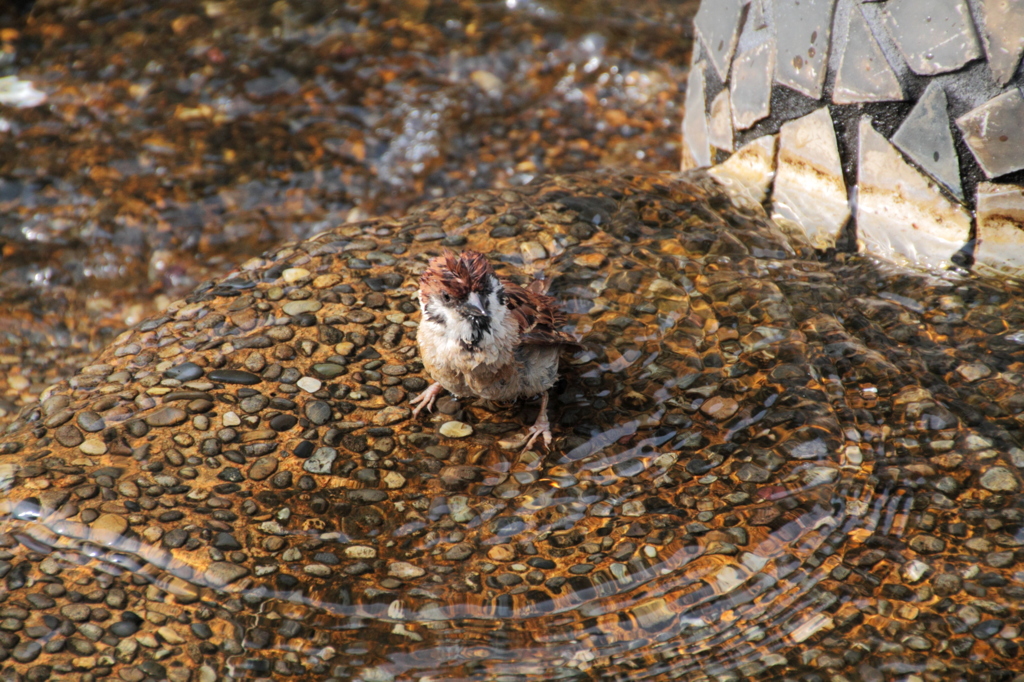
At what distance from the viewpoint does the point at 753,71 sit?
5.13 meters

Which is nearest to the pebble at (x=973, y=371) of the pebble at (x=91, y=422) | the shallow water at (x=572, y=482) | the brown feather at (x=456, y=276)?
the shallow water at (x=572, y=482)

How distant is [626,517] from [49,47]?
7.28 metres

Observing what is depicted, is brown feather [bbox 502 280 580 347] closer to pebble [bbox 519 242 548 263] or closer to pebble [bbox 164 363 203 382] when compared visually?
pebble [bbox 519 242 548 263]

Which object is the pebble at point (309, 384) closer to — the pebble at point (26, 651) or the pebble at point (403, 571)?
the pebble at point (403, 571)

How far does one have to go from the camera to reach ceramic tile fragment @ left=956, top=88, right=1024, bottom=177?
13.9 feet

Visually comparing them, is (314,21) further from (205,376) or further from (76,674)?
(76,674)

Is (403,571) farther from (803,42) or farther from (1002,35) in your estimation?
(1002,35)

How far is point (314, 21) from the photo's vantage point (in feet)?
26.5

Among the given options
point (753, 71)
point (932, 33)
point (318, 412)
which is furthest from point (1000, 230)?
point (318, 412)

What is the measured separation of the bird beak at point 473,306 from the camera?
3856 mm

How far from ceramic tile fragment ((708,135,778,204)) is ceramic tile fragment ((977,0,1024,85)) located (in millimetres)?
1309

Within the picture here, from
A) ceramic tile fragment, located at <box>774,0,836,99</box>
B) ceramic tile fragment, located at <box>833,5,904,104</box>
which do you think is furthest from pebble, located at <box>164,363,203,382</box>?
ceramic tile fragment, located at <box>833,5,904,104</box>

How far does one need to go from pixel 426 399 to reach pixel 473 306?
751 mm

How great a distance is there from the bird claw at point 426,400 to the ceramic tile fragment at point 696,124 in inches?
110
